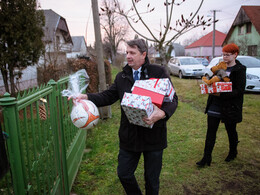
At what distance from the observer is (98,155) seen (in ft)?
13.2

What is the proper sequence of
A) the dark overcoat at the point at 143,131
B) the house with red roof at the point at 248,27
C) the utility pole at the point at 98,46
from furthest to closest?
the house with red roof at the point at 248,27, the utility pole at the point at 98,46, the dark overcoat at the point at 143,131

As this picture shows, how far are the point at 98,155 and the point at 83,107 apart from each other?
7.38ft

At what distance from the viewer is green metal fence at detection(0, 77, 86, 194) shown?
1.39 meters

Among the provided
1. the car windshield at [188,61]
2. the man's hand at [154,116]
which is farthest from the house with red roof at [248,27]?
the man's hand at [154,116]

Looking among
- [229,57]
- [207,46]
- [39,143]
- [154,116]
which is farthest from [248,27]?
[39,143]

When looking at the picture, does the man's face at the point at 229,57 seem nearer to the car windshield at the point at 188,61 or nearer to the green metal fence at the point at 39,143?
the green metal fence at the point at 39,143

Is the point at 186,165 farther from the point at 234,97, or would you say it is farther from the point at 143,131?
the point at 143,131

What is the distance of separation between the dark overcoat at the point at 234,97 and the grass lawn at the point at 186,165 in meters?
0.86

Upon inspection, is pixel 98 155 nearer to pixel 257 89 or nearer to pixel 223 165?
pixel 223 165

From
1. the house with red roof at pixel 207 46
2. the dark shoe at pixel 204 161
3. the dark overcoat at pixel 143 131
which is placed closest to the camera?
the dark overcoat at pixel 143 131

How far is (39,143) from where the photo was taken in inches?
75.4

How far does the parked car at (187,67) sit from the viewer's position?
14.5 m

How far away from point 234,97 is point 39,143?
2707 millimetres

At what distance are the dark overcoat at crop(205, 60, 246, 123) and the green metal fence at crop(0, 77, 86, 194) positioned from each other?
91.3 inches
